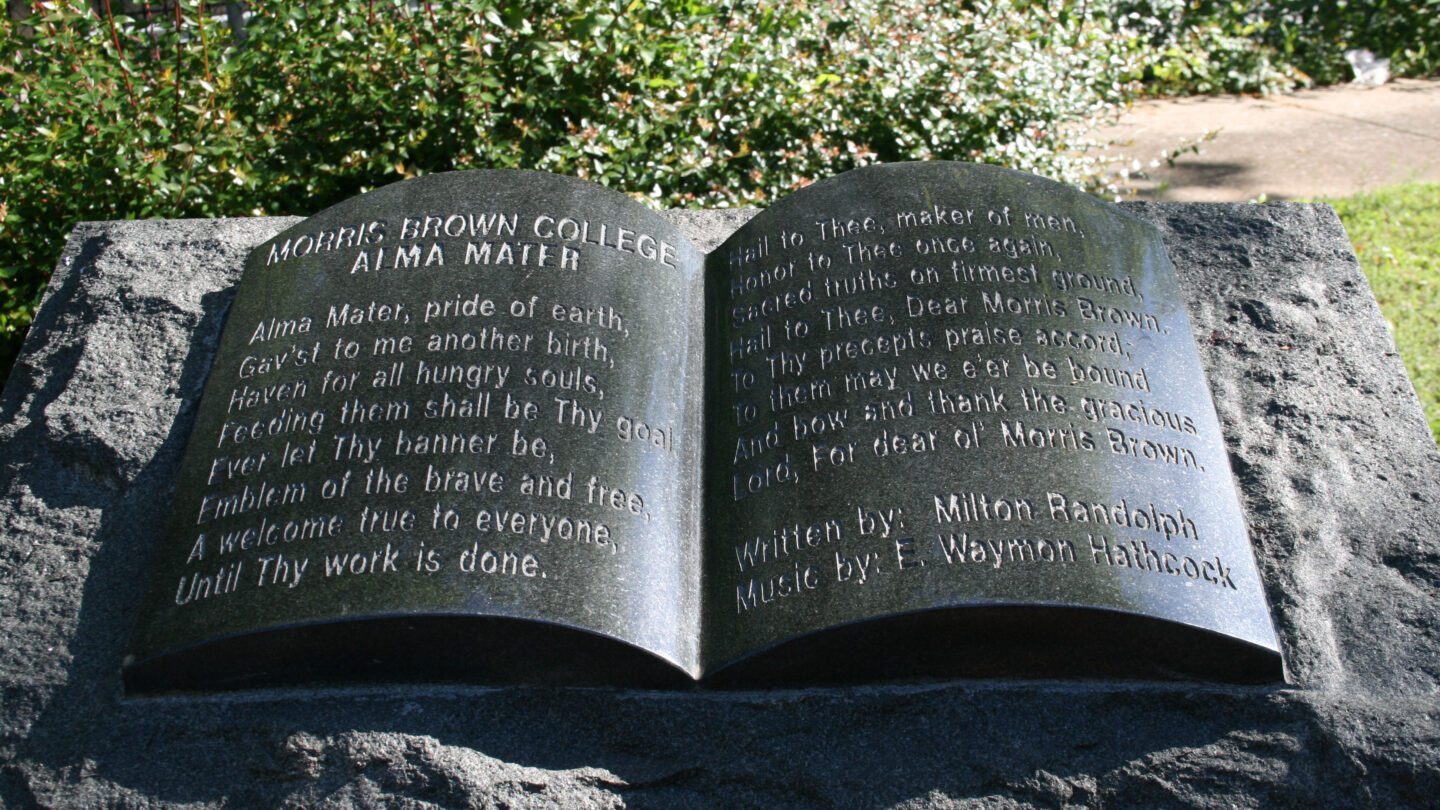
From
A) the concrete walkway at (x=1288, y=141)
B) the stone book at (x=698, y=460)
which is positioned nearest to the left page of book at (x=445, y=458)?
the stone book at (x=698, y=460)

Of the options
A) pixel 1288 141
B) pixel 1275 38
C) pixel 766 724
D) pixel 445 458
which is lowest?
pixel 766 724

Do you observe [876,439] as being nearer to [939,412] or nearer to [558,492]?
[939,412]

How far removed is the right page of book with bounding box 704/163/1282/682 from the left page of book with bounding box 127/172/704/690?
18 centimetres

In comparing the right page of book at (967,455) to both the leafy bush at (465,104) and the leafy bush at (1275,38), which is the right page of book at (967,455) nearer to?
the leafy bush at (465,104)

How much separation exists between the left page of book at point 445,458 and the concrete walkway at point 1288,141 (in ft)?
12.6

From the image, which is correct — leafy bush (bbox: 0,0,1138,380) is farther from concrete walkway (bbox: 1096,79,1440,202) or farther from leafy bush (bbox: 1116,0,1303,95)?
leafy bush (bbox: 1116,0,1303,95)

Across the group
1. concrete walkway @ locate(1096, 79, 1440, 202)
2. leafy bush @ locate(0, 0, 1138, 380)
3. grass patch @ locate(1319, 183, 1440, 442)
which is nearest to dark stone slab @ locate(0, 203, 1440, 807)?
leafy bush @ locate(0, 0, 1138, 380)

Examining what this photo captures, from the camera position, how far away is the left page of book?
2244 mm

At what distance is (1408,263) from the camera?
5172mm

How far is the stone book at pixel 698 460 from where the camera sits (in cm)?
224

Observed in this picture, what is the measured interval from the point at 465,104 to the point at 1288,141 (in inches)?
194

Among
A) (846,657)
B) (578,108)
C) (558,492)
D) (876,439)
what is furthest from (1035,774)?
(578,108)

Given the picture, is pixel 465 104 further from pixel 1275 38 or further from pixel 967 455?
pixel 1275 38

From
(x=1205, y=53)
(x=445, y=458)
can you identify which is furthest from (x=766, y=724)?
(x=1205, y=53)
